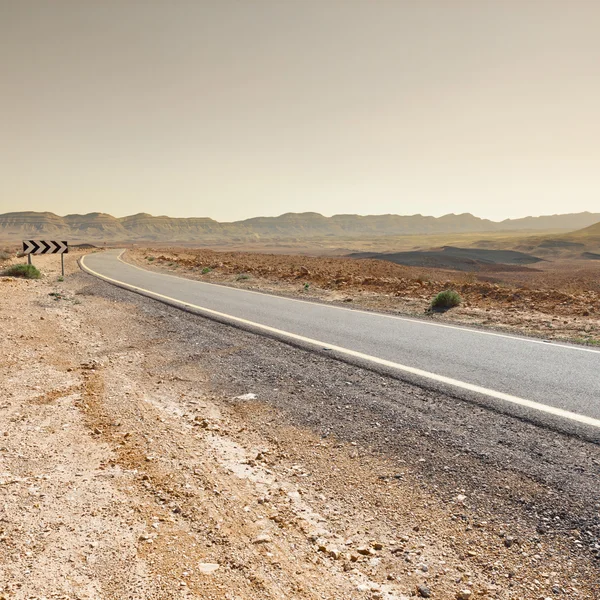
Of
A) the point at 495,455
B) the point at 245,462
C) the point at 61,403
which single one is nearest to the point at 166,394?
the point at 61,403

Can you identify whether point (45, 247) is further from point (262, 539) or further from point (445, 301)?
point (262, 539)

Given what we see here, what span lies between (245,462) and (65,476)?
1371 millimetres

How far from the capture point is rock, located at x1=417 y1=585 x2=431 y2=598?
7.95 ft

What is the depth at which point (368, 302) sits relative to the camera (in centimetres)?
1332

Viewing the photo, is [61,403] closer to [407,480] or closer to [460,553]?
[407,480]

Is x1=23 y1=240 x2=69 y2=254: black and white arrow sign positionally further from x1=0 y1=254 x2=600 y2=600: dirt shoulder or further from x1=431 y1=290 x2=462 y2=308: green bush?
x1=431 y1=290 x2=462 y2=308: green bush

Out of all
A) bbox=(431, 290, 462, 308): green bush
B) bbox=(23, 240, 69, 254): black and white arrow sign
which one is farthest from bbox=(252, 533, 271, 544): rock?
bbox=(23, 240, 69, 254): black and white arrow sign

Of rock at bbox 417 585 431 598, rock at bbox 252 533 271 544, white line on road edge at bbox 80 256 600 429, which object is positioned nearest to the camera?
rock at bbox 417 585 431 598

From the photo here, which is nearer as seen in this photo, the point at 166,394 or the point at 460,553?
the point at 460,553

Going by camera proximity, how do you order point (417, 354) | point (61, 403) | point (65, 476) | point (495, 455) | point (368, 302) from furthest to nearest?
point (368, 302)
point (417, 354)
point (61, 403)
point (495, 455)
point (65, 476)

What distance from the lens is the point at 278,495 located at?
3340 mm

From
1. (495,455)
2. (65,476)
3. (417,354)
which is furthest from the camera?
(417,354)

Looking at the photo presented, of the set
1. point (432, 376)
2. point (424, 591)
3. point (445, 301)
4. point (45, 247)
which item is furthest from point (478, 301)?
point (45, 247)

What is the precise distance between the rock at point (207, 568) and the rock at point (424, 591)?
44.0 inches
